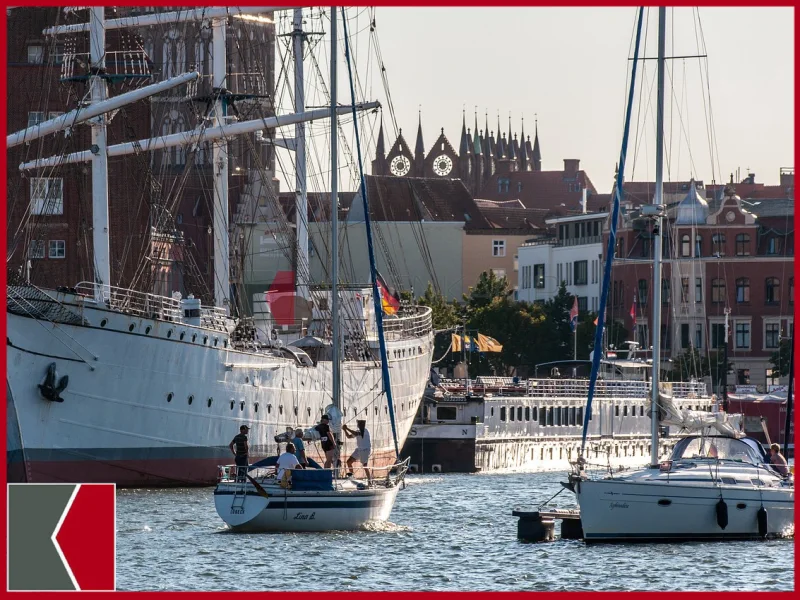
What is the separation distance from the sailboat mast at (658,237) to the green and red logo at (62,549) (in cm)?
1339

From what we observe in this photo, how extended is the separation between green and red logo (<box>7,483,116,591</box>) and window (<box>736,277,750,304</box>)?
3345 inches

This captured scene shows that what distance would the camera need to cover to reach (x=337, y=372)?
1860 inches

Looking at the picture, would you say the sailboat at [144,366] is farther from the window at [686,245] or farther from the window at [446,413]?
the window at [686,245]

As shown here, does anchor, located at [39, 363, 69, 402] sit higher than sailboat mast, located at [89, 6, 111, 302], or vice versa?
sailboat mast, located at [89, 6, 111, 302]

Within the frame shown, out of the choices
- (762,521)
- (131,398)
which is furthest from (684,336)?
(762,521)

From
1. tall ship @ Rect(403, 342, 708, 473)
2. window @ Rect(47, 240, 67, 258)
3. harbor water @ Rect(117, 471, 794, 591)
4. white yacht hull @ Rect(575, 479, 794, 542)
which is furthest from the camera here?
window @ Rect(47, 240, 67, 258)

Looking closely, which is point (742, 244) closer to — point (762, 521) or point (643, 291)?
point (643, 291)

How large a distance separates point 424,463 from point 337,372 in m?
32.6

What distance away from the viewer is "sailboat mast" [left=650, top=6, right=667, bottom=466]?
43438mm

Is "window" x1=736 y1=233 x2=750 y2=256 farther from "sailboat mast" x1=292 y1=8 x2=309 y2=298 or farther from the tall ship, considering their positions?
"sailboat mast" x1=292 y1=8 x2=309 y2=298

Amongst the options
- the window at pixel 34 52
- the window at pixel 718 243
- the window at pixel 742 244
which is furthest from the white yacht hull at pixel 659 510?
the window at pixel 742 244

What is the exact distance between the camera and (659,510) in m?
40.2

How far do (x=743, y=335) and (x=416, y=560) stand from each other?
81.4 meters

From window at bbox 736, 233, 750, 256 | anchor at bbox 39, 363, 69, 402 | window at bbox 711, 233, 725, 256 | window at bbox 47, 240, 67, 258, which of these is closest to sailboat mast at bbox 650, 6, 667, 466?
anchor at bbox 39, 363, 69, 402
